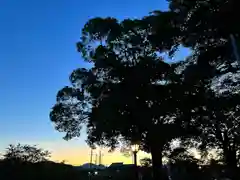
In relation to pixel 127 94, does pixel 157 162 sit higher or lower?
lower

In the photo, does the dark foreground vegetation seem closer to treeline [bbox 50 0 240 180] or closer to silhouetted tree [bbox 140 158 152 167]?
treeline [bbox 50 0 240 180]

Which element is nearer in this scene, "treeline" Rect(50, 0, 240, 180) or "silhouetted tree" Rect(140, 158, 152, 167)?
"treeline" Rect(50, 0, 240, 180)

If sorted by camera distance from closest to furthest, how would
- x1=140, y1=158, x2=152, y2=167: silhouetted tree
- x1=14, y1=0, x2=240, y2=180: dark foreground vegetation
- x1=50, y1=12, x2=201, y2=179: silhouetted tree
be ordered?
x1=14, y1=0, x2=240, y2=180: dark foreground vegetation → x1=50, y1=12, x2=201, y2=179: silhouetted tree → x1=140, y1=158, x2=152, y2=167: silhouetted tree

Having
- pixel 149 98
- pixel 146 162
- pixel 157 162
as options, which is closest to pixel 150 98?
pixel 149 98

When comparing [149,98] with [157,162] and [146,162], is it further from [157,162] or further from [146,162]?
[146,162]

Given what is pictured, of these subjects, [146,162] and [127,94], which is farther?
[146,162]

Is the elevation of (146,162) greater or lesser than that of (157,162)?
greater

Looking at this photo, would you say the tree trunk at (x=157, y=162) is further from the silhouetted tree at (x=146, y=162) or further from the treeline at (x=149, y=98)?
the silhouetted tree at (x=146, y=162)

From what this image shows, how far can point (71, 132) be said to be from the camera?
37969 millimetres

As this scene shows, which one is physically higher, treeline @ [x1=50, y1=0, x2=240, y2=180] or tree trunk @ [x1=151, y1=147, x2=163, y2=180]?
treeline @ [x1=50, y1=0, x2=240, y2=180]

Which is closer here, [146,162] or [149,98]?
[149,98]

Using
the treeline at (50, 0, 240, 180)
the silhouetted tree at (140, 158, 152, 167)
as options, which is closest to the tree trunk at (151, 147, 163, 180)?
the treeline at (50, 0, 240, 180)

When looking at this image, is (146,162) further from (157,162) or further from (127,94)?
(127,94)

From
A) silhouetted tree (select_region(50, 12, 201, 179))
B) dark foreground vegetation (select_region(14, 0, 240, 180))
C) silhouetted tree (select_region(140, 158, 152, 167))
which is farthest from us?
silhouetted tree (select_region(140, 158, 152, 167))
